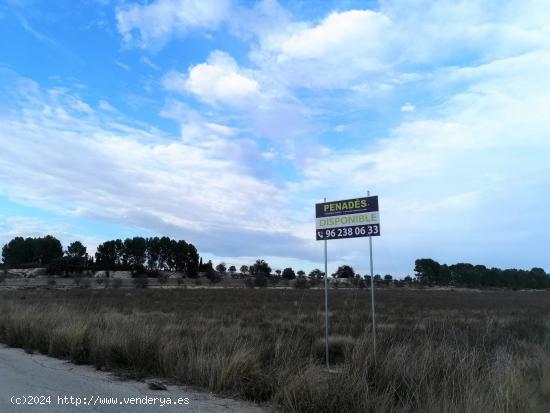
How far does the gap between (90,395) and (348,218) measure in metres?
5.48

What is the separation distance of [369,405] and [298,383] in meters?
1.03

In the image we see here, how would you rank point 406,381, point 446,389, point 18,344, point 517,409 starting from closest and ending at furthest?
point 517,409 → point 446,389 → point 406,381 → point 18,344

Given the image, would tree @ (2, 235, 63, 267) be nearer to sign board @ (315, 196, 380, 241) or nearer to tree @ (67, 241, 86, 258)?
tree @ (67, 241, 86, 258)

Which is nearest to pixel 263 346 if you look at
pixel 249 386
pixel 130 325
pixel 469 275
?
pixel 249 386

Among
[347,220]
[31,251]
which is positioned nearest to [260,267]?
[31,251]

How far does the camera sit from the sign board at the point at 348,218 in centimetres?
965

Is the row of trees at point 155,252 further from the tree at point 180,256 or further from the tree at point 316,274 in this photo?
the tree at point 316,274

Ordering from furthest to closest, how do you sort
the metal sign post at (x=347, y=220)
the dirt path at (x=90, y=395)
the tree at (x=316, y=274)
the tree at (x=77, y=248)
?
the tree at (x=77, y=248)
the tree at (x=316, y=274)
the metal sign post at (x=347, y=220)
the dirt path at (x=90, y=395)

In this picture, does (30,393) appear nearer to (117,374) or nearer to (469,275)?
(117,374)

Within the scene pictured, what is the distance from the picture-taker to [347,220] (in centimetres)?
1002

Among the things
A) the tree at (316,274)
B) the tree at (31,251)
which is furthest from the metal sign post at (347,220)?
the tree at (31,251)

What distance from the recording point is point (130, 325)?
12.4 meters

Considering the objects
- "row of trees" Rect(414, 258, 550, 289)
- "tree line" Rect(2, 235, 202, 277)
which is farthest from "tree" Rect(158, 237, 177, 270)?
"row of trees" Rect(414, 258, 550, 289)

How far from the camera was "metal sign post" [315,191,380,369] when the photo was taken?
31.6ft
